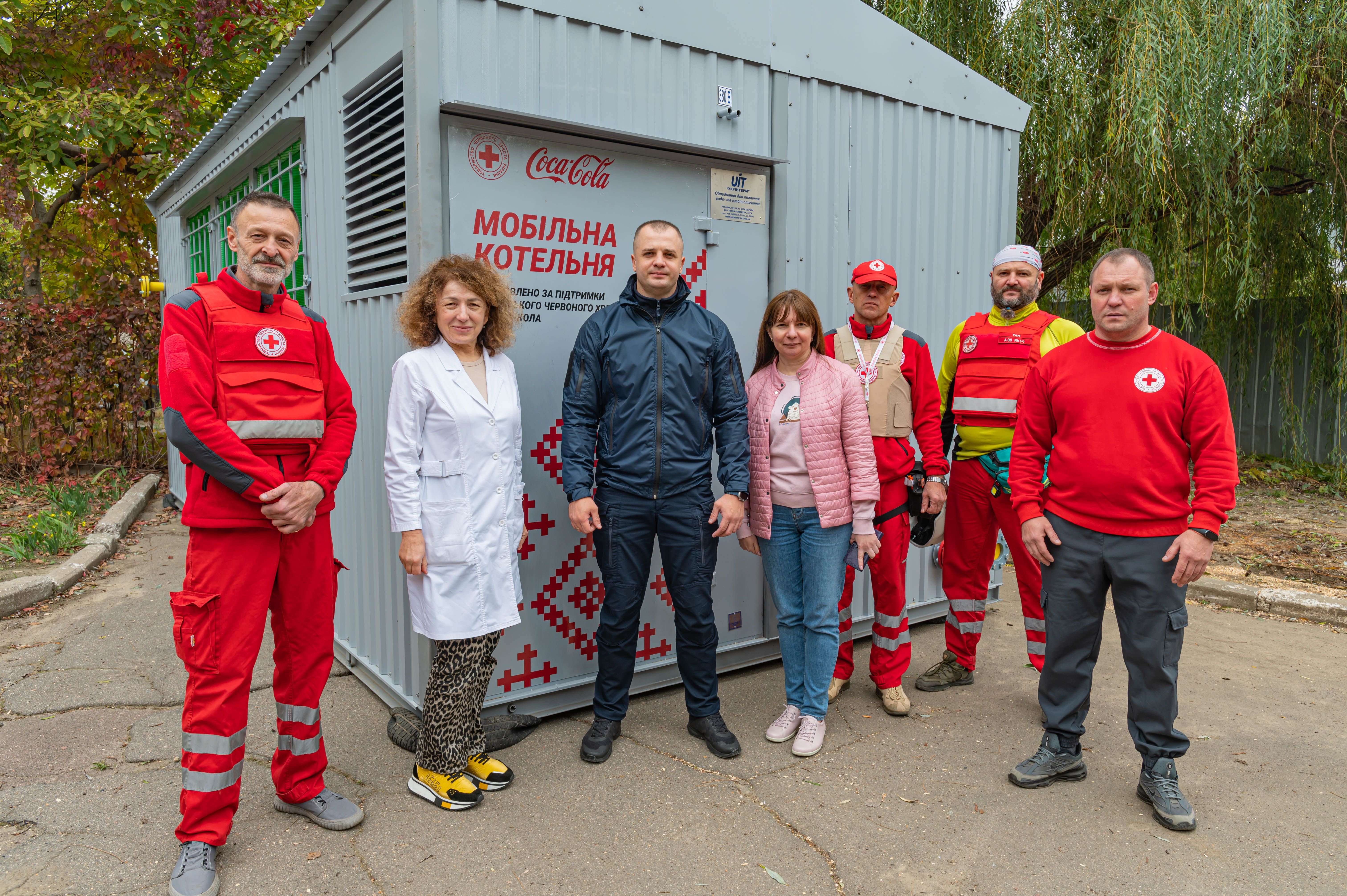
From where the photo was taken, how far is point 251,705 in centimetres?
415

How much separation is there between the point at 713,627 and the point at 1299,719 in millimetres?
2987

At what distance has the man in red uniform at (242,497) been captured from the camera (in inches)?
103

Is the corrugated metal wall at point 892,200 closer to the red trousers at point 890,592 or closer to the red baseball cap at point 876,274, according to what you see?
the red baseball cap at point 876,274

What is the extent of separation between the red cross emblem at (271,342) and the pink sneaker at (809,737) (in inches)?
105

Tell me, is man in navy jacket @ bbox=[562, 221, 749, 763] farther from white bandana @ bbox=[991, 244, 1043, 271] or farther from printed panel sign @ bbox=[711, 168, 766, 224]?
white bandana @ bbox=[991, 244, 1043, 271]

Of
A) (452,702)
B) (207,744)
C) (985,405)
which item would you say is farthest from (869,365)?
(207,744)

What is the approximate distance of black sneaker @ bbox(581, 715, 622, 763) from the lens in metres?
3.56

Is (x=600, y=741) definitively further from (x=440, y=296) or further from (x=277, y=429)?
(x=440, y=296)

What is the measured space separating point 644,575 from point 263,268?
75.0 inches

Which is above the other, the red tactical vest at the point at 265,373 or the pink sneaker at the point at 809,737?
the red tactical vest at the point at 265,373

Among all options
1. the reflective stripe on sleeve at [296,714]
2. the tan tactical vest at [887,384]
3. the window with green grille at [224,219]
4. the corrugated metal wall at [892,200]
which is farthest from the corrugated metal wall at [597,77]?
the window with green grille at [224,219]

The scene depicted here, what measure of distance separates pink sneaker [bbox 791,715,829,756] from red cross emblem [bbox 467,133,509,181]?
2.84 metres

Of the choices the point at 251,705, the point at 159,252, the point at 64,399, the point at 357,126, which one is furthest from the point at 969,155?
the point at 64,399

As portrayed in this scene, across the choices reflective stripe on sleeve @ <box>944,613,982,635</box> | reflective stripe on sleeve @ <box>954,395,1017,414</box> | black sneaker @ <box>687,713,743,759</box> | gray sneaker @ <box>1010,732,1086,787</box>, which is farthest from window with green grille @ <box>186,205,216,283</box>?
gray sneaker @ <box>1010,732,1086,787</box>
